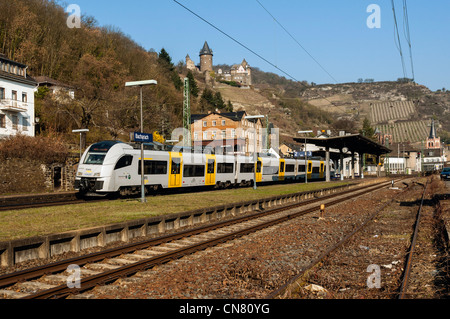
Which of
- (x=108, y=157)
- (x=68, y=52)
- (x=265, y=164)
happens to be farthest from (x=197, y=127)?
(x=108, y=157)

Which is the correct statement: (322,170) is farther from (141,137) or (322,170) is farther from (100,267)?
(100,267)

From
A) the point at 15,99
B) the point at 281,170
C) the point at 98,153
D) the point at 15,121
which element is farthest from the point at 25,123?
the point at 281,170

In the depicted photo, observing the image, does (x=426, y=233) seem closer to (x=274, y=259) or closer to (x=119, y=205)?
(x=274, y=259)

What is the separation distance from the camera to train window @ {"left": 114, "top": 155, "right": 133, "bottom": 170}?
24470 millimetres

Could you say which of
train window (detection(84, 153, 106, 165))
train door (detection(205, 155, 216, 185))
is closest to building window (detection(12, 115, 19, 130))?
train door (detection(205, 155, 216, 185))

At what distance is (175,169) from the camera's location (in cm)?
3006

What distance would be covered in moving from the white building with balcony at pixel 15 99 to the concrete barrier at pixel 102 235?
1276 inches

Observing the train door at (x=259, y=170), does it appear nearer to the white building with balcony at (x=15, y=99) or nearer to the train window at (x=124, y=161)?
the train window at (x=124, y=161)

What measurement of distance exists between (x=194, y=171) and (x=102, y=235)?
20073 millimetres

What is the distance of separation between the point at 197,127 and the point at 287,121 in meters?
83.6

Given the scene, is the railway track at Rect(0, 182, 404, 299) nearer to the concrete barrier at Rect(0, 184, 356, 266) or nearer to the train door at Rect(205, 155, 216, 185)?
the concrete barrier at Rect(0, 184, 356, 266)

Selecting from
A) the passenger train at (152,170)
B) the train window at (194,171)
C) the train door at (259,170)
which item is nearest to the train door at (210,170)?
the passenger train at (152,170)

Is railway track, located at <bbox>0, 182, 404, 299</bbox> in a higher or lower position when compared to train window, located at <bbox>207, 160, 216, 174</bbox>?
lower

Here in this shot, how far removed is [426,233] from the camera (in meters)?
15.0
